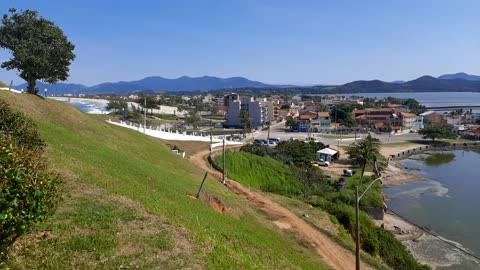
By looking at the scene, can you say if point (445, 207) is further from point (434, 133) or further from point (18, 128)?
point (434, 133)

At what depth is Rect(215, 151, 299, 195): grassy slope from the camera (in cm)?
3984

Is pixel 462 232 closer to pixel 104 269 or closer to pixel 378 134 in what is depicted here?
pixel 104 269

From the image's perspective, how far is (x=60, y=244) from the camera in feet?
30.0

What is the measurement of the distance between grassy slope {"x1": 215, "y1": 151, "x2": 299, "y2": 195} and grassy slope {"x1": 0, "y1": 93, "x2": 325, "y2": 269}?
15.1 metres

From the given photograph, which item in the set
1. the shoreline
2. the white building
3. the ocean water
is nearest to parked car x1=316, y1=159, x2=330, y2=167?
the shoreline

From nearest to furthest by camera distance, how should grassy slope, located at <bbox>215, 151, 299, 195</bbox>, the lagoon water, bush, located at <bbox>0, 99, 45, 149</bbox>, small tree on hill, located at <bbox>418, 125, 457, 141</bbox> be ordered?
bush, located at <bbox>0, 99, 45, 149</bbox> → the lagoon water → grassy slope, located at <bbox>215, 151, 299, 195</bbox> → small tree on hill, located at <bbox>418, 125, 457, 141</bbox>

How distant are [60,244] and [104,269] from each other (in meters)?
1.48

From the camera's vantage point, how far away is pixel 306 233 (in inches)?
872

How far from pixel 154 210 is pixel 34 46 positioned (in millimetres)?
18540

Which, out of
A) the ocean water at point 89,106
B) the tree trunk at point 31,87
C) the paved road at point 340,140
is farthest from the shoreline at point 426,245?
the ocean water at point 89,106

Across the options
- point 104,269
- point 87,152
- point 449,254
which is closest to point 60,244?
point 104,269

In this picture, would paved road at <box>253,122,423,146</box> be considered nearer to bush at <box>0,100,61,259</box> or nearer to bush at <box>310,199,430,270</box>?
bush at <box>310,199,430,270</box>

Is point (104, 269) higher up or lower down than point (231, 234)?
higher up

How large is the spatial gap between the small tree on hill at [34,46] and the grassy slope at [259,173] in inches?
728
